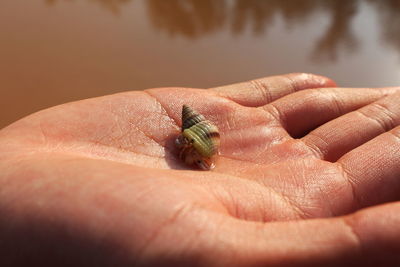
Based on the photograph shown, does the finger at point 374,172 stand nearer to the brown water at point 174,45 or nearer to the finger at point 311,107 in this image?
the finger at point 311,107

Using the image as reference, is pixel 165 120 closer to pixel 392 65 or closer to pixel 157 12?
pixel 157 12

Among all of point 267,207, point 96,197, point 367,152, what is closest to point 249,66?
point 367,152

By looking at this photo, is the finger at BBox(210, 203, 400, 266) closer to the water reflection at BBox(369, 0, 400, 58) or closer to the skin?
the skin

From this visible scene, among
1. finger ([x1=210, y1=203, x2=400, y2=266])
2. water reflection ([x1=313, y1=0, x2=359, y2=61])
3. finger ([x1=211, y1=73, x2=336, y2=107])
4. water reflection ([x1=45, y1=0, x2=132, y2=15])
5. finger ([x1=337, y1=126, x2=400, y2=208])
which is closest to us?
finger ([x1=210, y1=203, x2=400, y2=266])

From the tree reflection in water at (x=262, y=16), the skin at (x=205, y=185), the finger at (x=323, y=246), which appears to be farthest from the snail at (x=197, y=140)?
the tree reflection in water at (x=262, y=16)

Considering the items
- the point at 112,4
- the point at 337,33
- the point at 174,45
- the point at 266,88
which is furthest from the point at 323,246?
the point at 112,4

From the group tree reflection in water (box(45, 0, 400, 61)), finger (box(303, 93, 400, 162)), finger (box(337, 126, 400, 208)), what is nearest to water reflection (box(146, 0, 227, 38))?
tree reflection in water (box(45, 0, 400, 61))
